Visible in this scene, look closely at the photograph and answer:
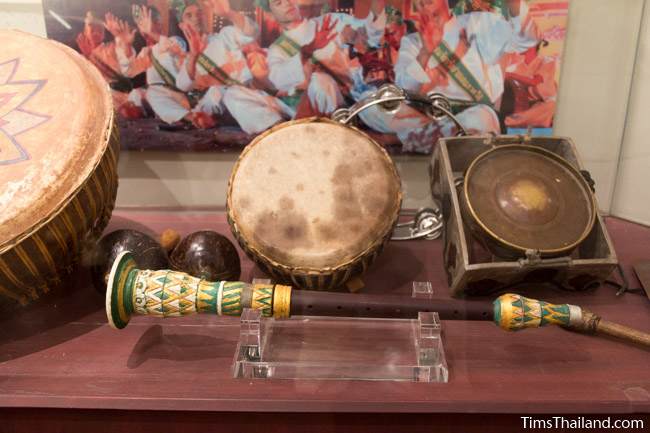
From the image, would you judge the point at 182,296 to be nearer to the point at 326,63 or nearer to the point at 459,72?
the point at 326,63

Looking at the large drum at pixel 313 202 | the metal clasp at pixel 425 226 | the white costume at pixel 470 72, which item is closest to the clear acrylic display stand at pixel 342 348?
the large drum at pixel 313 202

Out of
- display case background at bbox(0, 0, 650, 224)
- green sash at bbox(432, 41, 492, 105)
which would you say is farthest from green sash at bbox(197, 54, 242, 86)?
green sash at bbox(432, 41, 492, 105)

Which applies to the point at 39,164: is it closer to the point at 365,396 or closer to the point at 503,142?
the point at 365,396

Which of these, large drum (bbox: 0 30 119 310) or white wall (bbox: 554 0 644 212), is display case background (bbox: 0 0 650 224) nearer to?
white wall (bbox: 554 0 644 212)

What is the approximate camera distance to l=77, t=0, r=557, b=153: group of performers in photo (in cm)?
210

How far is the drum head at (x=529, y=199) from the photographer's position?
1.80m

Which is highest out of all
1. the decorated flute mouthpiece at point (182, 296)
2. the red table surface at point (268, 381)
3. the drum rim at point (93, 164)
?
the drum rim at point (93, 164)

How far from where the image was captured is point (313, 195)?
5.78 feet

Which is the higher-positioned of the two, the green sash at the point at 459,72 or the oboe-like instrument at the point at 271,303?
the green sash at the point at 459,72

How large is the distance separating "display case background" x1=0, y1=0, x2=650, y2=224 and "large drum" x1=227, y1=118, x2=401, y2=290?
1.83ft

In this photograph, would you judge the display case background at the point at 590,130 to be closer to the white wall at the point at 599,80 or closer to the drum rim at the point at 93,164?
the white wall at the point at 599,80

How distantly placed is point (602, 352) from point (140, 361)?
132cm

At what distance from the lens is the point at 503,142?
2.02 meters

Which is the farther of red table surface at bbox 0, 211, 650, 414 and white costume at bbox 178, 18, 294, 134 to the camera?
white costume at bbox 178, 18, 294, 134
